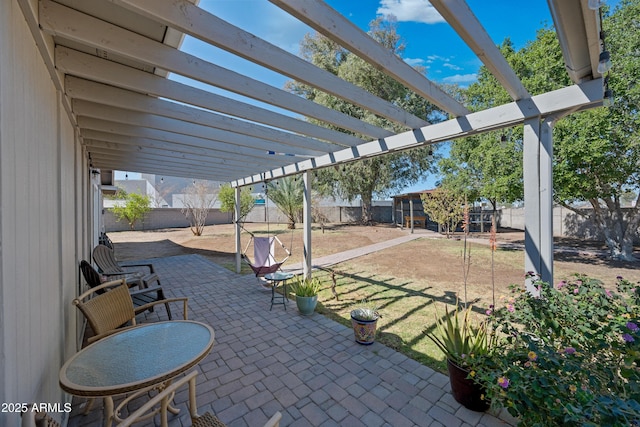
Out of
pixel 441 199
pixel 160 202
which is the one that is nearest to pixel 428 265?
pixel 441 199

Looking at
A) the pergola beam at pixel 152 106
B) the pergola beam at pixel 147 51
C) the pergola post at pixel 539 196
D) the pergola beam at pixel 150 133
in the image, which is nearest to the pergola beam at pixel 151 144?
the pergola beam at pixel 150 133

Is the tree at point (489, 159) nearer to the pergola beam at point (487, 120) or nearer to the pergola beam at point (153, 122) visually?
the pergola beam at point (487, 120)

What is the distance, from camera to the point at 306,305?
3.79 m

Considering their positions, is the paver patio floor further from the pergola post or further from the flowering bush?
the pergola post

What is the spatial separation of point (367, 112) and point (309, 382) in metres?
13.7

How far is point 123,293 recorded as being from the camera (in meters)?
2.41

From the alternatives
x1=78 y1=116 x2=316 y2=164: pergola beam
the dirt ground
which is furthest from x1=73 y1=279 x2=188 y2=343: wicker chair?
the dirt ground

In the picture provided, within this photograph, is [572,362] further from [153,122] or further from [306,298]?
[153,122]

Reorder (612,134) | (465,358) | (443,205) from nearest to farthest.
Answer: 1. (465,358)
2. (612,134)
3. (443,205)

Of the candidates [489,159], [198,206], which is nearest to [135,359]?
[489,159]

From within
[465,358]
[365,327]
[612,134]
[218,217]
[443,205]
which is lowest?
→ [365,327]

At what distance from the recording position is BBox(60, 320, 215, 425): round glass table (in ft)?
4.43

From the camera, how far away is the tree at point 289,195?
15.0 meters

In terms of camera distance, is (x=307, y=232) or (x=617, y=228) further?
(x=617, y=228)
